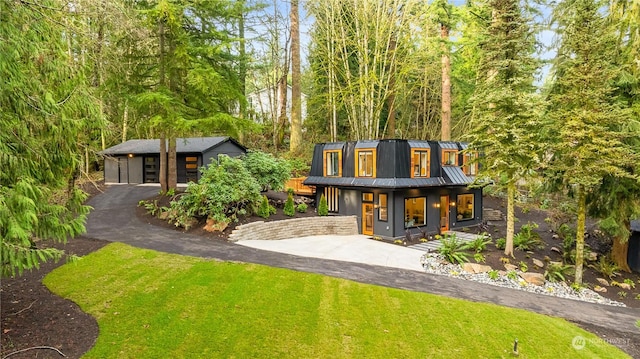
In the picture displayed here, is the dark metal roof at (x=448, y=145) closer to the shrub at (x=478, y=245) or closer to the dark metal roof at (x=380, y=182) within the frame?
the dark metal roof at (x=380, y=182)

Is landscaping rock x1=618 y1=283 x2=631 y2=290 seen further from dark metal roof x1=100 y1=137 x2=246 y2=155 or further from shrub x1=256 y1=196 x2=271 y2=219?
dark metal roof x1=100 y1=137 x2=246 y2=155

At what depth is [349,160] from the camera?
1756cm

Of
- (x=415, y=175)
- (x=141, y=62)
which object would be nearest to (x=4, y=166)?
(x=141, y=62)

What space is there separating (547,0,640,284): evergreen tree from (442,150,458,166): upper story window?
6.24 meters

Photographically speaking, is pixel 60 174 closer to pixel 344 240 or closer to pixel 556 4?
pixel 344 240

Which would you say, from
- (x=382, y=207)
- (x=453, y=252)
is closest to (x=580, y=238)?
(x=453, y=252)

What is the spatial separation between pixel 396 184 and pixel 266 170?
21.8ft

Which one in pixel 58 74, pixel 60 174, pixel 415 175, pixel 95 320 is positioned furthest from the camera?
pixel 415 175

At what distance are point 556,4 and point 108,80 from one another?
19.0 meters

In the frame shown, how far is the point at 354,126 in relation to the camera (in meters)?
23.6

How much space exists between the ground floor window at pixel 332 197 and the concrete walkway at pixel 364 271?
3.36 metres

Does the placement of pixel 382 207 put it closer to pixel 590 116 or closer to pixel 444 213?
pixel 444 213

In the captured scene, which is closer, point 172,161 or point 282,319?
point 282,319

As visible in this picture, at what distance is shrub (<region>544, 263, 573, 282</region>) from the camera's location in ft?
38.9
